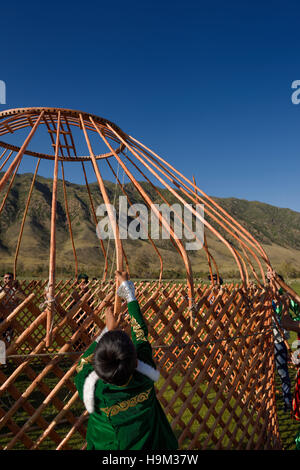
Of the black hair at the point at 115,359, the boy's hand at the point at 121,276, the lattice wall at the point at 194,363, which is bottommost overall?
the lattice wall at the point at 194,363

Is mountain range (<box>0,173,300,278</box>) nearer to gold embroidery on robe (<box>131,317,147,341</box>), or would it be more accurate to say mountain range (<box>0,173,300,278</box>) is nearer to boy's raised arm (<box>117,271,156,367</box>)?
boy's raised arm (<box>117,271,156,367</box>)

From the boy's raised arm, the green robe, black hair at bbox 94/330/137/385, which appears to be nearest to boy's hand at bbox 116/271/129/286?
the boy's raised arm

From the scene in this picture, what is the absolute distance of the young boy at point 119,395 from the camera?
3.32 feet

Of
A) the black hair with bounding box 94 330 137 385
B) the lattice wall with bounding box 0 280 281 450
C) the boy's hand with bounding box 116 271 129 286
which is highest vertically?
the boy's hand with bounding box 116 271 129 286

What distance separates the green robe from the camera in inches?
43.5

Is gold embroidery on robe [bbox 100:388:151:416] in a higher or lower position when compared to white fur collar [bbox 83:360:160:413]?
lower

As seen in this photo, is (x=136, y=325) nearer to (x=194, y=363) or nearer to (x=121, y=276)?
(x=121, y=276)

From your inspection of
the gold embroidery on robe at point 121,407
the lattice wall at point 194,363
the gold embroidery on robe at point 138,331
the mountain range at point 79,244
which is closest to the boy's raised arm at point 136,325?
the gold embroidery on robe at point 138,331

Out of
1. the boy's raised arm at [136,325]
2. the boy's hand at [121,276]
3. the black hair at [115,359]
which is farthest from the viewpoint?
the boy's hand at [121,276]

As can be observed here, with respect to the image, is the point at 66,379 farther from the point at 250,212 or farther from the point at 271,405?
the point at 250,212

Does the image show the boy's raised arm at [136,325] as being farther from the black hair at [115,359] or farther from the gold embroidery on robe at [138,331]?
the black hair at [115,359]

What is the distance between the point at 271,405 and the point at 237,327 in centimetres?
87
